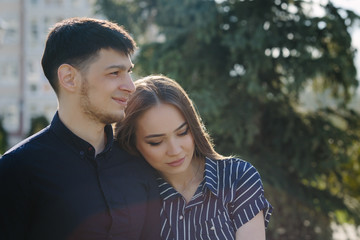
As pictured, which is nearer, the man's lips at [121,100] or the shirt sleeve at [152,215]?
the man's lips at [121,100]

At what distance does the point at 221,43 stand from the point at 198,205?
4.56 meters

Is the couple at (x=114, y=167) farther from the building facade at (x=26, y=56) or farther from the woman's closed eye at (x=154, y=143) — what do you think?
the building facade at (x=26, y=56)

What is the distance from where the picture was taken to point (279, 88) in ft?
24.1

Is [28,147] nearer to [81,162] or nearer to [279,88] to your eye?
[81,162]

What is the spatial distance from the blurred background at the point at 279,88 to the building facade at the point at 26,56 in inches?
897

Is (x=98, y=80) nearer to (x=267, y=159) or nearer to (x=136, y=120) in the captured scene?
(x=136, y=120)

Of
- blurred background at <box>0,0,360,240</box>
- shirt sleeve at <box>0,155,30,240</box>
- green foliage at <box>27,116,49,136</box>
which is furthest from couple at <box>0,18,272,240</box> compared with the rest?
green foliage at <box>27,116,49,136</box>

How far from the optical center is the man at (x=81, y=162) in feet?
6.86

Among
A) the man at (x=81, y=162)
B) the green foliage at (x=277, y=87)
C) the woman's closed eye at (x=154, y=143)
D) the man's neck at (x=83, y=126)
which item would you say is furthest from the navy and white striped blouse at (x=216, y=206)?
the green foliage at (x=277, y=87)

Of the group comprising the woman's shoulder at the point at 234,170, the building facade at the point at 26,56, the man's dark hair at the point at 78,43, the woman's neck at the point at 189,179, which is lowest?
the building facade at the point at 26,56

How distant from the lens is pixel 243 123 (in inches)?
270

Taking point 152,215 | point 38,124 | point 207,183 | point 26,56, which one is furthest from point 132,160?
point 26,56

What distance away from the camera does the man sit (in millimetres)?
2092

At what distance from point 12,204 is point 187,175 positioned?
1190mm
